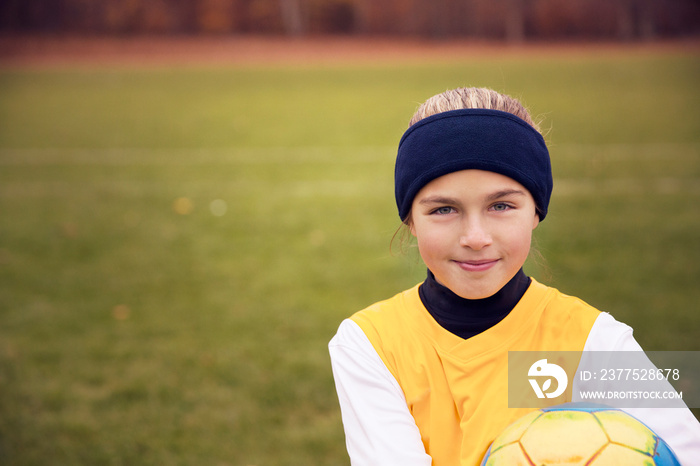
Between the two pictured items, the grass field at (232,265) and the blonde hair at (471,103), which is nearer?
the blonde hair at (471,103)

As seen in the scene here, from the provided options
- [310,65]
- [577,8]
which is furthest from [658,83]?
[310,65]

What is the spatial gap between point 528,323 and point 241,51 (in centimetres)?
3827

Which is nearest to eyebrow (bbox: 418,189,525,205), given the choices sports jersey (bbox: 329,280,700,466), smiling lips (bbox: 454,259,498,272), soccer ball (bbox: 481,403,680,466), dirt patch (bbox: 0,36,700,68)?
smiling lips (bbox: 454,259,498,272)

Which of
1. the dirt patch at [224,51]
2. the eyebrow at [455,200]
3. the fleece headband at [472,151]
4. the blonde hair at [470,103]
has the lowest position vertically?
the eyebrow at [455,200]

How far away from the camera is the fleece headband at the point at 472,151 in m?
1.65

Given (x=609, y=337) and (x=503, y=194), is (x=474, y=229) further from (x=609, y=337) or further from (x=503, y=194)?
(x=609, y=337)

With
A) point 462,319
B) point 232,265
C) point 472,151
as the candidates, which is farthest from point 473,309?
point 232,265

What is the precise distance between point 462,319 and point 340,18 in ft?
111

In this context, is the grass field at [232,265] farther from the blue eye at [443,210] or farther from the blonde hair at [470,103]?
the blue eye at [443,210]

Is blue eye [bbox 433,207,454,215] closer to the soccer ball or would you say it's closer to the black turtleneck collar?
the black turtleneck collar

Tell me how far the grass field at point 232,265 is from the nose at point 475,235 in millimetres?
652

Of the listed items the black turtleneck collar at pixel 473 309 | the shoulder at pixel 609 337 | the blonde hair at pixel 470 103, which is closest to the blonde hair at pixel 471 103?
the blonde hair at pixel 470 103

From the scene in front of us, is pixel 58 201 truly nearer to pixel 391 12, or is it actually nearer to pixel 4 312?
pixel 4 312

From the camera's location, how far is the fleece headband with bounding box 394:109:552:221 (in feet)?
5.43
